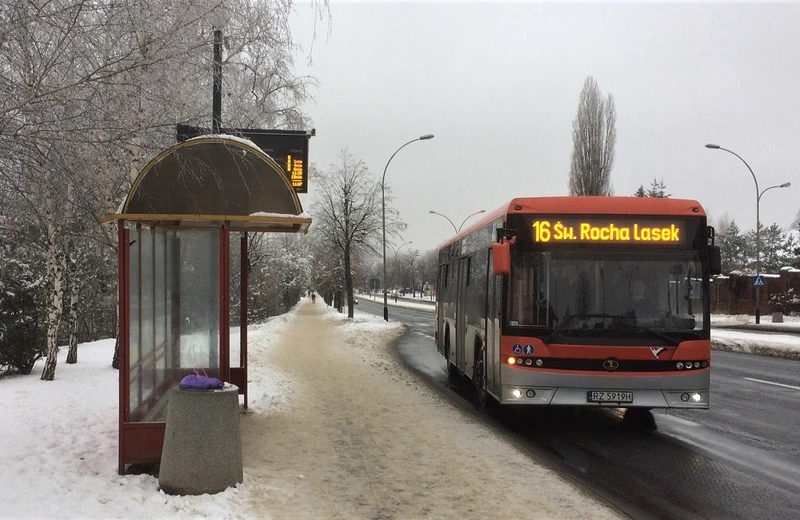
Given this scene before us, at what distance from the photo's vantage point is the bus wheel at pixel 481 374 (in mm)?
9520

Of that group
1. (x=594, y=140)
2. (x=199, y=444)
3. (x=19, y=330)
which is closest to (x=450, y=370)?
(x=19, y=330)

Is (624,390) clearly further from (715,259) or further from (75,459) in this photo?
(75,459)

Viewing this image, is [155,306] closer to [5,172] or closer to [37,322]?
[5,172]

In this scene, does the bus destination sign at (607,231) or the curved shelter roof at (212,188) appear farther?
the bus destination sign at (607,231)

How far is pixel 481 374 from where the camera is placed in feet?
32.4

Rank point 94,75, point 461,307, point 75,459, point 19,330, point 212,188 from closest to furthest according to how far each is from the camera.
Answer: point 94,75 < point 75,459 < point 212,188 < point 19,330 < point 461,307

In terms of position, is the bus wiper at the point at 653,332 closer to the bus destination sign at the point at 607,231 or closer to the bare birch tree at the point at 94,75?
the bus destination sign at the point at 607,231

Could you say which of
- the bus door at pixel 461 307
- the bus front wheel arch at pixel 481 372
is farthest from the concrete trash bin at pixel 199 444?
the bus door at pixel 461 307

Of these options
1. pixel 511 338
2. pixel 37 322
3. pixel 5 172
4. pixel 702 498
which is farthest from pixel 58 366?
pixel 702 498

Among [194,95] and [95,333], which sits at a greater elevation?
[194,95]

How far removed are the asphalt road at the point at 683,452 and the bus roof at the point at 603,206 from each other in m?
2.91

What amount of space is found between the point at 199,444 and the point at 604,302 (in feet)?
16.4

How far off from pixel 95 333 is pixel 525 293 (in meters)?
20.2

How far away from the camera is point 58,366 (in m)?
12.3
